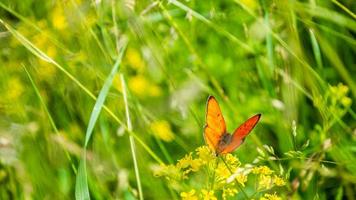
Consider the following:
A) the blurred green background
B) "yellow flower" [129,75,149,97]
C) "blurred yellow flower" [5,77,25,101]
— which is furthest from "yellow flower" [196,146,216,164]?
"blurred yellow flower" [5,77,25,101]

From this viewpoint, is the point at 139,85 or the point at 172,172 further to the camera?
the point at 139,85

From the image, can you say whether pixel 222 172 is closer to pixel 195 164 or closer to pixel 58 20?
pixel 195 164

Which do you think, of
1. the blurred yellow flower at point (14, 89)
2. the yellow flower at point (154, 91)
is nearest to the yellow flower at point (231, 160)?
the yellow flower at point (154, 91)

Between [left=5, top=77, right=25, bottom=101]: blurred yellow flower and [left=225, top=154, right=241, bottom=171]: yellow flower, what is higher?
[left=5, top=77, right=25, bottom=101]: blurred yellow flower

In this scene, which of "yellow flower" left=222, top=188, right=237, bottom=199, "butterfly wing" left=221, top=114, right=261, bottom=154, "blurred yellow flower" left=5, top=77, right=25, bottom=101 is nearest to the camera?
"butterfly wing" left=221, top=114, right=261, bottom=154

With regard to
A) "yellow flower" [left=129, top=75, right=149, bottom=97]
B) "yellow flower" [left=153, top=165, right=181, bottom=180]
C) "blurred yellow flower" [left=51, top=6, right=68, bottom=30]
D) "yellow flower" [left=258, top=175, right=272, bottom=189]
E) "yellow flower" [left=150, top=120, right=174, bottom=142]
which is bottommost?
"yellow flower" [left=150, top=120, right=174, bottom=142]

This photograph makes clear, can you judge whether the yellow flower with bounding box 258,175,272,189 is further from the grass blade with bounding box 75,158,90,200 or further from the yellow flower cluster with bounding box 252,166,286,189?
the grass blade with bounding box 75,158,90,200

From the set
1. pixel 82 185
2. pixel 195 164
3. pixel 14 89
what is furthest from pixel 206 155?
pixel 14 89
